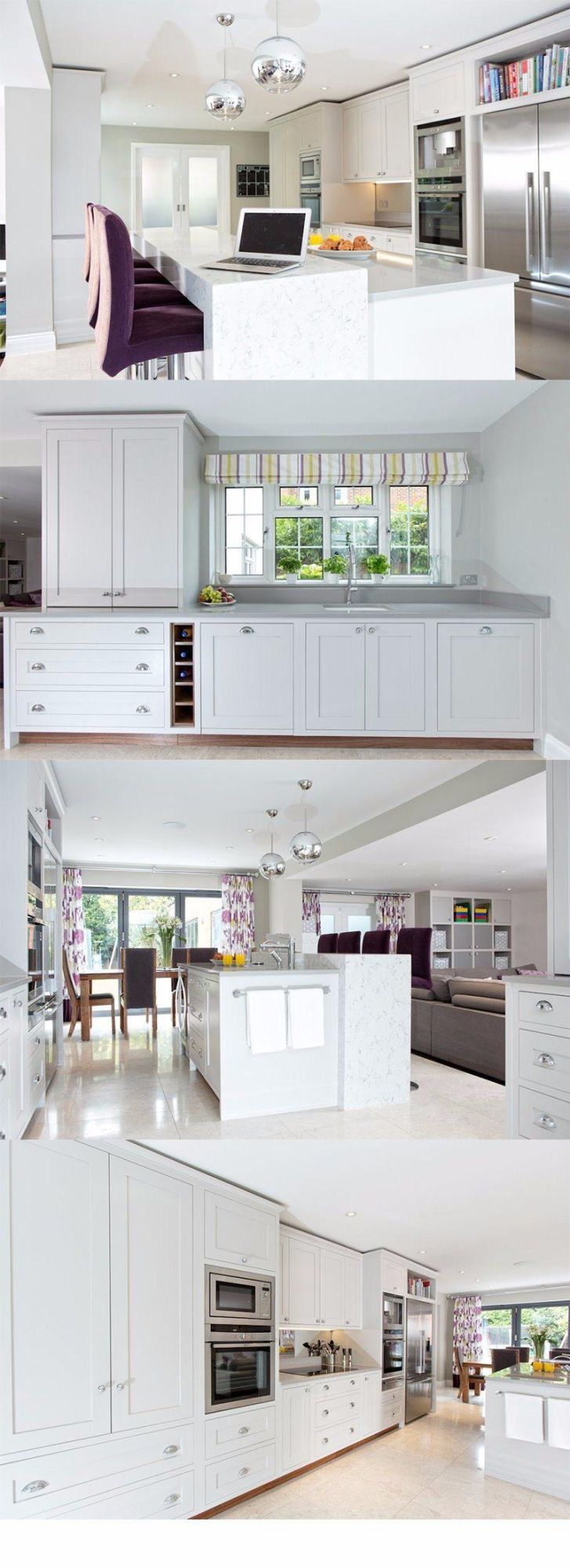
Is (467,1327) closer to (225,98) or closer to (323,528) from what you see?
(323,528)

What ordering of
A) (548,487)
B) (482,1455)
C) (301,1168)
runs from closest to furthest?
1. (548,487)
2. (301,1168)
3. (482,1455)

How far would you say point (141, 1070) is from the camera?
79.5 inches

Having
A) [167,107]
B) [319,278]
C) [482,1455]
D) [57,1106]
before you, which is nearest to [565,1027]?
[57,1106]

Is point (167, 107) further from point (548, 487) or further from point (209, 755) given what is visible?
point (209, 755)

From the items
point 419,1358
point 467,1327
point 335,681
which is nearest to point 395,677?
point 335,681

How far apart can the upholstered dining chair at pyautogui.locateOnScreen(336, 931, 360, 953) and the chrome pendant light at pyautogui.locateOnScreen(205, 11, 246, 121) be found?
1.54 metres

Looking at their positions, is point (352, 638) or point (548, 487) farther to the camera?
point (548, 487)

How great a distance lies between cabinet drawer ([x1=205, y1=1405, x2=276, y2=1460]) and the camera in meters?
3.71

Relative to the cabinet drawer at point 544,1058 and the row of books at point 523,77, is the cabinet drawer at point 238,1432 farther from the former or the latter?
the row of books at point 523,77

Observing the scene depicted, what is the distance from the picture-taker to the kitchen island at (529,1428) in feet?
15.5

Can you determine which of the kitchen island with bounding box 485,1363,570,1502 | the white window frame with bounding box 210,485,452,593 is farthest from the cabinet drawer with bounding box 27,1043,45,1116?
the kitchen island with bounding box 485,1363,570,1502

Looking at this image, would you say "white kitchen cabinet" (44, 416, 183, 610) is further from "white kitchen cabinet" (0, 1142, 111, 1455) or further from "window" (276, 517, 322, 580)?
"white kitchen cabinet" (0, 1142, 111, 1455)

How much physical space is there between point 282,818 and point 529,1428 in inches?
176

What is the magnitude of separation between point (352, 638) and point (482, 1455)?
4.59 m
